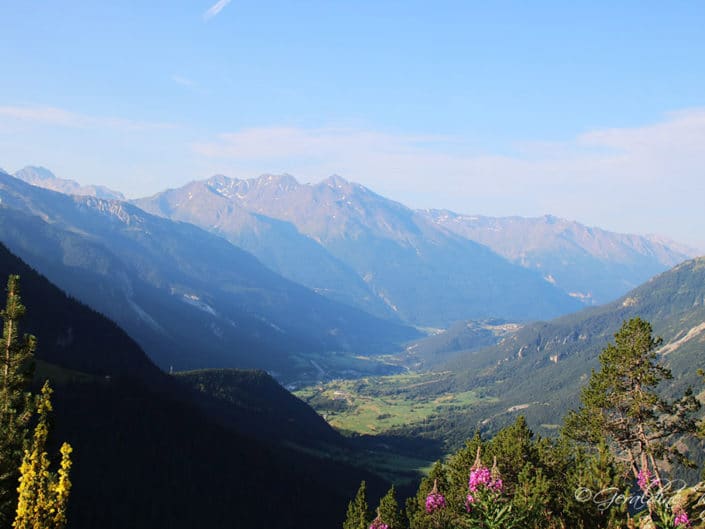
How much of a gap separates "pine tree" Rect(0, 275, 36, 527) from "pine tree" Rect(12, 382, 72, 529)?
521 cm

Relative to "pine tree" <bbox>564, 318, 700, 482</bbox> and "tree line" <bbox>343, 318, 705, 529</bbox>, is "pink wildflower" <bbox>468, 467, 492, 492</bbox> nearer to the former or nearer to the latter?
"tree line" <bbox>343, 318, 705, 529</bbox>

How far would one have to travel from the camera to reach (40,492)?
2742cm

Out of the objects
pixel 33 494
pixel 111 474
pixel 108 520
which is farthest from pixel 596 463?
pixel 111 474

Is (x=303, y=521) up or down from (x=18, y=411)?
down

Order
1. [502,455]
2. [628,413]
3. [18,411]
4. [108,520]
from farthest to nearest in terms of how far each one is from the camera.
Answer: [108,520]
[502,455]
[628,413]
[18,411]

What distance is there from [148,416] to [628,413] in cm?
15993

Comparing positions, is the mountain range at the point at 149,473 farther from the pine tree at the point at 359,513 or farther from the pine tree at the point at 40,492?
the pine tree at the point at 40,492

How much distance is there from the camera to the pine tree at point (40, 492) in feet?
89.3

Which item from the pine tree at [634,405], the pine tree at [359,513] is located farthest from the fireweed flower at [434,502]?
the pine tree at [634,405]

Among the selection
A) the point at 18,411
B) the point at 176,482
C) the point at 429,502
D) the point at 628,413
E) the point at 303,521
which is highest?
the point at 18,411

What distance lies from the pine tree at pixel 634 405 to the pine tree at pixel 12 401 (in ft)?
159

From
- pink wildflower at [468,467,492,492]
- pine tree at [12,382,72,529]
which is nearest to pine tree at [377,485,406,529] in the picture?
pink wildflower at [468,467,492,492]

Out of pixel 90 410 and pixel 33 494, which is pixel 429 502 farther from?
pixel 90 410

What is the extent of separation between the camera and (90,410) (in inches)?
6865
